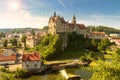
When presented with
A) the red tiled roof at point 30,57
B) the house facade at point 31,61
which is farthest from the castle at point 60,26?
the house facade at point 31,61

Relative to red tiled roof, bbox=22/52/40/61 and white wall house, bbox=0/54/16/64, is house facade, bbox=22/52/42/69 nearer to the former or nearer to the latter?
red tiled roof, bbox=22/52/40/61

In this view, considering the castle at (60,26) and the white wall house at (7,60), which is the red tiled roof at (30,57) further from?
the castle at (60,26)

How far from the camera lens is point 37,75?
39.5m

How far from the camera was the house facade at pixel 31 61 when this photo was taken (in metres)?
41.9

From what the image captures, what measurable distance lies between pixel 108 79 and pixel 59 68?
121 ft

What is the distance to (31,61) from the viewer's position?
4228cm

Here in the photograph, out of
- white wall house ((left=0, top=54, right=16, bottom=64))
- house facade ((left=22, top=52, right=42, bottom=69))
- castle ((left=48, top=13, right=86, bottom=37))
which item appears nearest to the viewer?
house facade ((left=22, top=52, right=42, bottom=69))

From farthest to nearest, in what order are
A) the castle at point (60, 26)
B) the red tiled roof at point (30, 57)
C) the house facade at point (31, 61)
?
the castle at point (60, 26)
the red tiled roof at point (30, 57)
the house facade at point (31, 61)

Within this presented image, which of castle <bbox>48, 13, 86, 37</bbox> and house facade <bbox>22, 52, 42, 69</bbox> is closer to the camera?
house facade <bbox>22, 52, 42, 69</bbox>

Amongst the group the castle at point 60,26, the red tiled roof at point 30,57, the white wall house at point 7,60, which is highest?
the castle at point 60,26

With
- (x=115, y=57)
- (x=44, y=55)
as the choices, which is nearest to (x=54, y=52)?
(x=44, y=55)

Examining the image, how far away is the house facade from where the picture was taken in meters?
41.9

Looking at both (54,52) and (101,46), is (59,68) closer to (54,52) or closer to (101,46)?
(54,52)

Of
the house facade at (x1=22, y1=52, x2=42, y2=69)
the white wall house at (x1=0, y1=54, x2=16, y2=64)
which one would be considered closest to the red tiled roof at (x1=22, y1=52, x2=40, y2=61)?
the house facade at (x1=22, y1=52, x2=42, y2=69)
